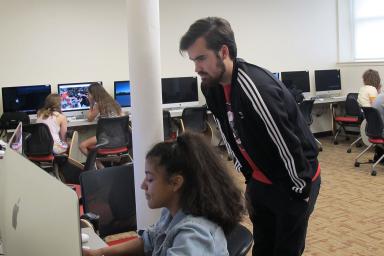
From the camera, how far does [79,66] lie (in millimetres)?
6383

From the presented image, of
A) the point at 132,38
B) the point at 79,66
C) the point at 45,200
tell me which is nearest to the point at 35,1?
the point at 79,66

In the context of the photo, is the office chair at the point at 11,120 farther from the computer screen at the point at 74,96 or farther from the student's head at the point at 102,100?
the student's head at the point at 102,100

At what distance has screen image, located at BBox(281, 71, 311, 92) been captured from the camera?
7.79 metres

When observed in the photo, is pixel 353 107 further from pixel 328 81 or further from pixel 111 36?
pixel 111 36

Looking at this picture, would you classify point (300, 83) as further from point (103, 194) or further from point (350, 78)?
point (103, 194)

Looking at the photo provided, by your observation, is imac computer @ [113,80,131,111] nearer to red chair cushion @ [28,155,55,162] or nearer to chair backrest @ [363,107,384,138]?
red chair cushion @ [28,155,55,162]

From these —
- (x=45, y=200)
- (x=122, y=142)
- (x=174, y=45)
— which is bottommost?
(x=122, y=142)

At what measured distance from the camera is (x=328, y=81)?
825 centimetres

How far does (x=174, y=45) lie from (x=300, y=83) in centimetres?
242

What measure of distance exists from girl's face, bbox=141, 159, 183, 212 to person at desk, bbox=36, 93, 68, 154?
397 cm

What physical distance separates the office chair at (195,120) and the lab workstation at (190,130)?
2cm

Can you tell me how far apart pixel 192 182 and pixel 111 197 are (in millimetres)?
1211

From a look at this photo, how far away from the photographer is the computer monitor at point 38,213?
2.39 ft

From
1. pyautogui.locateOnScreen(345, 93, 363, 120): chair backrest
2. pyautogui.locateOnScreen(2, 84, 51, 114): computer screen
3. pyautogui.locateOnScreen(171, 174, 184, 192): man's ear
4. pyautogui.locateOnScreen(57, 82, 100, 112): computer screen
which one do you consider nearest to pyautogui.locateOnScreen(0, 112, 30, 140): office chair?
pyautogui.locateOnScreen(2, 84, 51, 114): computer screen
